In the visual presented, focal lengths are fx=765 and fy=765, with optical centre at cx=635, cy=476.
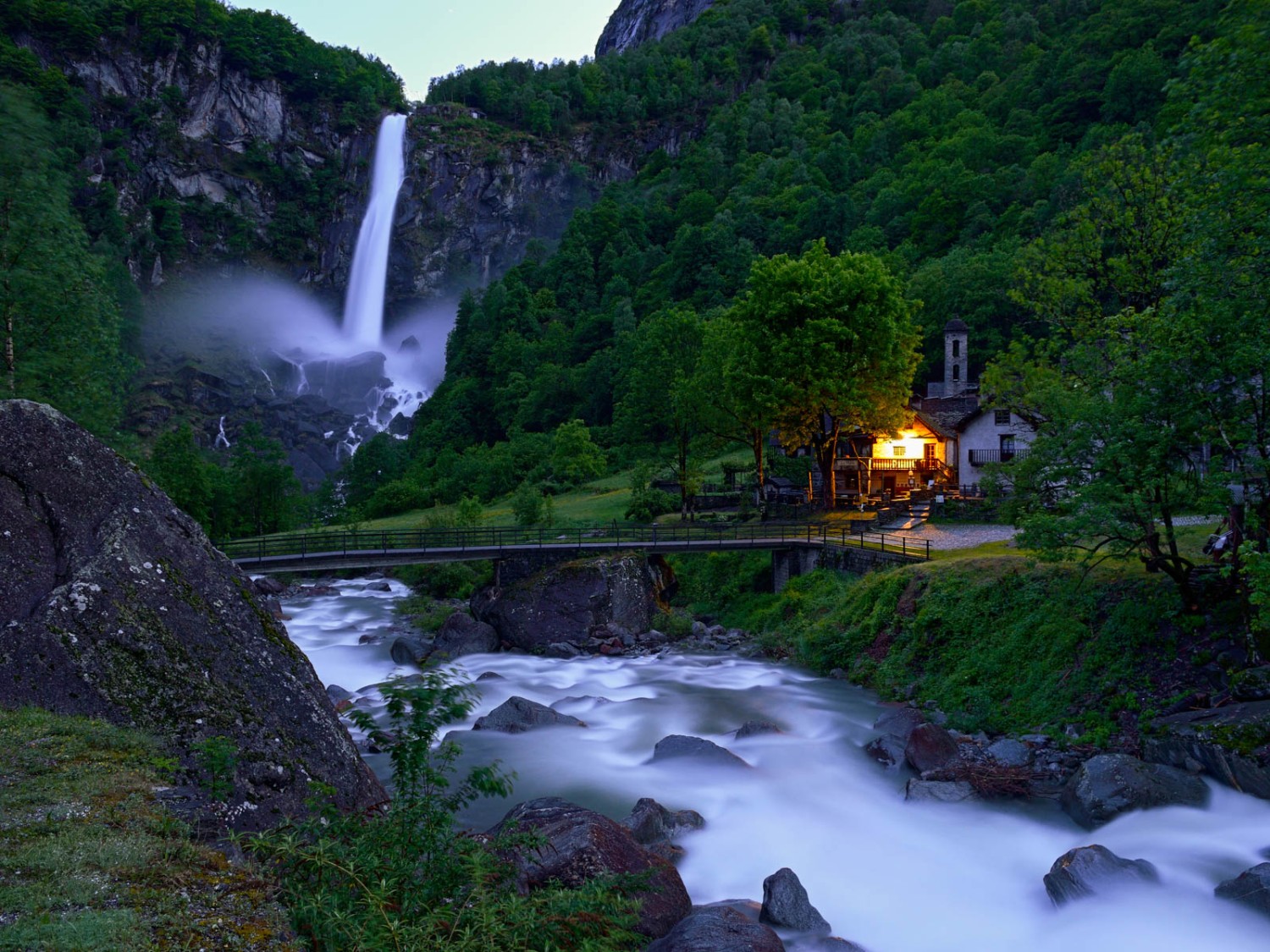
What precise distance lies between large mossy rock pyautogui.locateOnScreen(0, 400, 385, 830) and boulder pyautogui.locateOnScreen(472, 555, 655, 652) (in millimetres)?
18812

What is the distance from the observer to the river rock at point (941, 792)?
13.9 meters

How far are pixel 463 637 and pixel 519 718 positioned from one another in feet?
32.1

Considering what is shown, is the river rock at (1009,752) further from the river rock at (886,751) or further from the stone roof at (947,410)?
the stone roof at (947,410)

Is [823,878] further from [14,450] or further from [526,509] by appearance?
[526,509]

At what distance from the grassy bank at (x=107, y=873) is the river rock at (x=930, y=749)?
45.2 ft

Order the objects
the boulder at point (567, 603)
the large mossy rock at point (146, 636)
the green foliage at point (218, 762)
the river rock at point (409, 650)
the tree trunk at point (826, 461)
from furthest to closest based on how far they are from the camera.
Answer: the tree trunk at point (826, 461)
the boulder at point (567, 603)
the river rock at point (409, 650)
the large mossy rock at point (146, 636)
the green foliage at point (218, 762)

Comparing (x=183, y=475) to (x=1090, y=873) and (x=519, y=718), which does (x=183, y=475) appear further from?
(x=1090, y=873)

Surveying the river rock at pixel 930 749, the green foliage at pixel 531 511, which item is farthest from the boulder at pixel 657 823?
the green foliage at pixel 531 511

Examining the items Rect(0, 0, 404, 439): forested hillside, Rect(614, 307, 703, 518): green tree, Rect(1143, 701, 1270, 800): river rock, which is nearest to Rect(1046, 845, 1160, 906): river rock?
Rect(1143, 701, 1270, 800): river rock

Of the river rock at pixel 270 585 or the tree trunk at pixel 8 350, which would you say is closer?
the tree trunk at pixel 8 350

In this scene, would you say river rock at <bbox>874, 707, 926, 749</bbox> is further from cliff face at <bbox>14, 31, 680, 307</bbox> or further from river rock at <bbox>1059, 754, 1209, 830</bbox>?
cliff face at <bbox>14, 31, 680, 307</bbox>

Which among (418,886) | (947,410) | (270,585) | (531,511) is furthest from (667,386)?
(418,886)

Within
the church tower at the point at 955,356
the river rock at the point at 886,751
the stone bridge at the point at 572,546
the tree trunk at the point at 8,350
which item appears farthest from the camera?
the church tower at the point at 955,356

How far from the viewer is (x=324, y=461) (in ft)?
327
